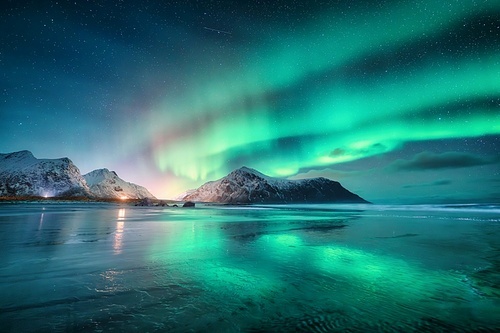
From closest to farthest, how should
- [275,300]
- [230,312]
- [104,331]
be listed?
[104,331]
[230,312]
[275,300]

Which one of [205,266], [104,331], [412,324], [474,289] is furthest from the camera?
[205,266]

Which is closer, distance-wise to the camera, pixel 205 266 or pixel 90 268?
pixel 90 268

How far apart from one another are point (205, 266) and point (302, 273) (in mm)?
3350

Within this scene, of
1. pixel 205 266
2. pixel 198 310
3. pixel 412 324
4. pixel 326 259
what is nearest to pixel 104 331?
pixel 198 310

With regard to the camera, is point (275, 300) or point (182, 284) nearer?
point (275, 300)

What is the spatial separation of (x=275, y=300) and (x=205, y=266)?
375 cm

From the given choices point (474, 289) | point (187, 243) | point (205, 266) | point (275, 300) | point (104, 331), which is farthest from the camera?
point (187, 243)

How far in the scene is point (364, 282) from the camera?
23.9ft

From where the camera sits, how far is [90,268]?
8242 mm

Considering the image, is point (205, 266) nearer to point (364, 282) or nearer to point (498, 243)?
point (364, 282)

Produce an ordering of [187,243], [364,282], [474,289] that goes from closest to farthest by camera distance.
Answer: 1. [474,289]
2. [364,282]
3. [187,243]

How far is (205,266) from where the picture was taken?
889cm

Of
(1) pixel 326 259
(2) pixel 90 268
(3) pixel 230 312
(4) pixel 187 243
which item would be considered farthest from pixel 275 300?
(4) pixel 187 243

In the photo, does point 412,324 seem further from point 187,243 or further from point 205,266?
point 187,243
